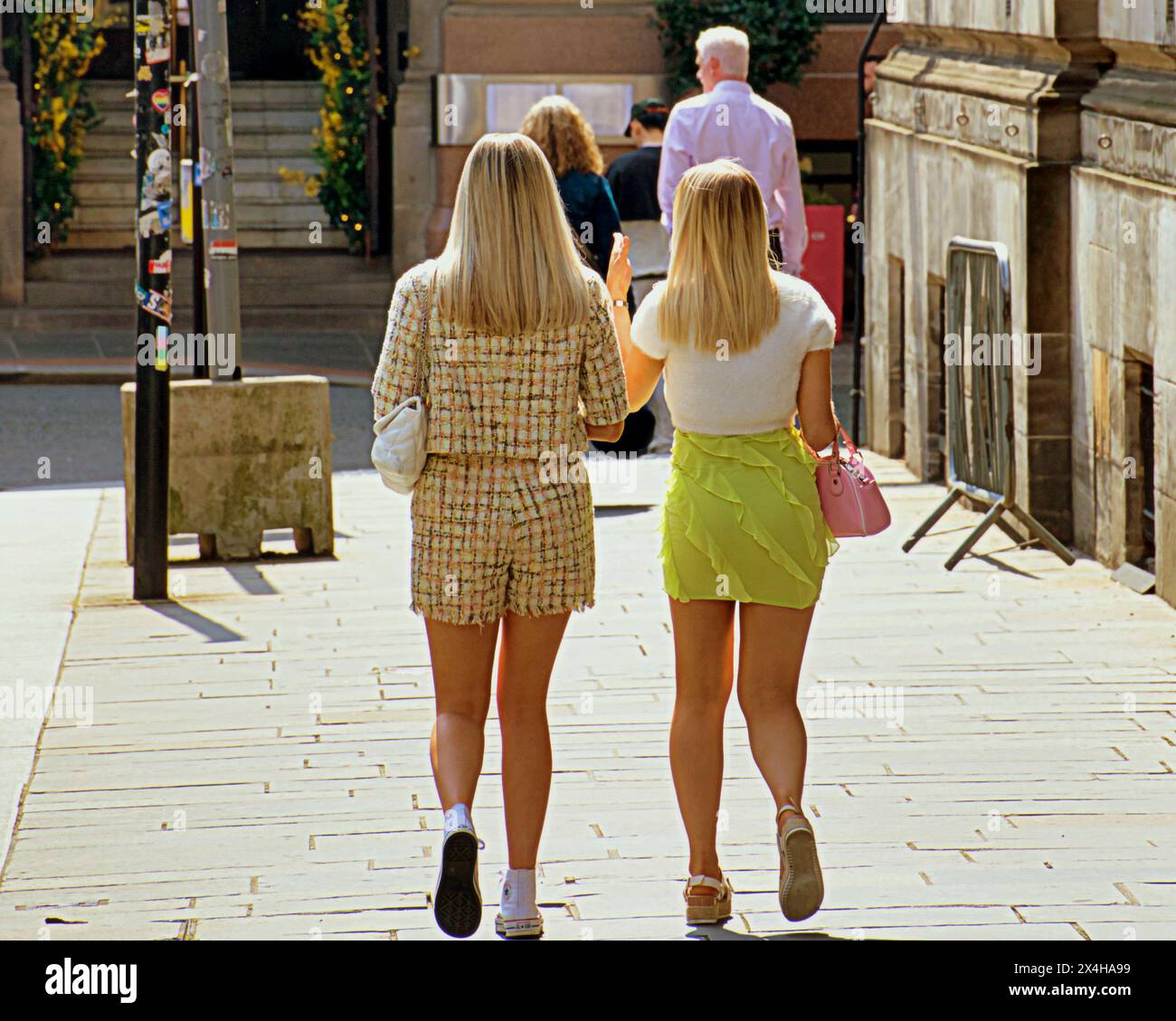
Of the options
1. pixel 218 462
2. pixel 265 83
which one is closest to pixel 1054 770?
pixel 218 462

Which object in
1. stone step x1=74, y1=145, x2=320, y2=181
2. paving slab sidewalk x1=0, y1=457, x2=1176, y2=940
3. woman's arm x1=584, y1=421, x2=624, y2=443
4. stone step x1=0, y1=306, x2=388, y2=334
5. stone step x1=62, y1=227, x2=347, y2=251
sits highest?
stone step x1=74, y1=145, x2=320, y2=181

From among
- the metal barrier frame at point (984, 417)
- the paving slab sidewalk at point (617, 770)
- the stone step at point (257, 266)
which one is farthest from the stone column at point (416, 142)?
the paving slab sidewalk at point (617, 770)

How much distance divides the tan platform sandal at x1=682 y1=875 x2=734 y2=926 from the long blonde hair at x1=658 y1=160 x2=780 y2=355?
1173 mm

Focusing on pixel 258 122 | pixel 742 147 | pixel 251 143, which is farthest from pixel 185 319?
pixel 742 147

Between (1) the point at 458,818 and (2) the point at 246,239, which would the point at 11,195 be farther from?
(1) the point at 458,818

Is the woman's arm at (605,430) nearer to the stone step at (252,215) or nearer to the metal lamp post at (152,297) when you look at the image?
the metal lamp post at (152,297)

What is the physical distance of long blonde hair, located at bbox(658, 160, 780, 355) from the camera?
4.86 m

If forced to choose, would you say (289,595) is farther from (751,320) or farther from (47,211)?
(47,211)

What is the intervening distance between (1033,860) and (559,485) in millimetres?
1486

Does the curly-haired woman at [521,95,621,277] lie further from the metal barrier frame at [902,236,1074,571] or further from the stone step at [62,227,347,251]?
the stone step at [62,227,347,251]

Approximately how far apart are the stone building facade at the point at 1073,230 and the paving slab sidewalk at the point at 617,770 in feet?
1.86

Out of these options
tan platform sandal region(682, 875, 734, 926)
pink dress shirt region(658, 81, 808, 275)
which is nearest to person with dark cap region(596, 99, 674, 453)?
pink dress shirt region(658, 81, 808, 275)

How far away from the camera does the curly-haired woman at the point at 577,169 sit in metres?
9.96
